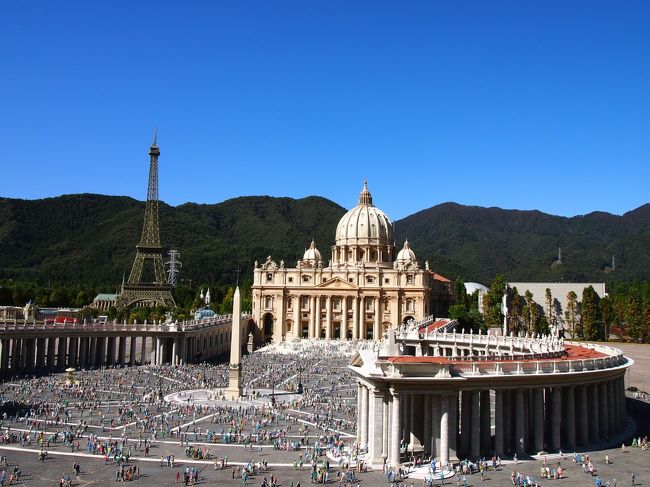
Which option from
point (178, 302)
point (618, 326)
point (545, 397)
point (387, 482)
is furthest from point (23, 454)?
point (178, 302)

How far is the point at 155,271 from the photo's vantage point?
16250 centimetres

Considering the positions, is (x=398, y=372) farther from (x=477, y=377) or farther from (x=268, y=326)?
(x=268, y=326)

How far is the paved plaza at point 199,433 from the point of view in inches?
1449

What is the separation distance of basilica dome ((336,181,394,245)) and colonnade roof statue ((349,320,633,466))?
326 ft

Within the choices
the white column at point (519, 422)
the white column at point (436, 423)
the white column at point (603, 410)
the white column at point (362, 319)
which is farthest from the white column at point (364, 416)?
the white column at point (362, 319)

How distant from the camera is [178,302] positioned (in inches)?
6427

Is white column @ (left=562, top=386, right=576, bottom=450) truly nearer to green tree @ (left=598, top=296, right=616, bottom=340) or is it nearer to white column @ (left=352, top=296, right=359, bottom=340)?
green tree @ (left=598, top=296, right=616, bottom=340)

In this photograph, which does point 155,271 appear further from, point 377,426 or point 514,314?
point 377,426

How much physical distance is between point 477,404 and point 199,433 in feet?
67.4

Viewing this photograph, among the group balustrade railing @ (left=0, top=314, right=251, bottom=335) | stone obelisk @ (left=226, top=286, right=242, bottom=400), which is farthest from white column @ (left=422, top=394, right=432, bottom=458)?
balustrade railing @ (left=0, top=314, right=251, bottom=335)

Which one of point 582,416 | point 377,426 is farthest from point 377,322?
point 377,426

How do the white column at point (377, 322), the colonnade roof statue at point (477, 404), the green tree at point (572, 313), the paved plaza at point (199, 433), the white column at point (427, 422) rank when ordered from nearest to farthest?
the colonnade roof statue at point (477, 404) → the paved plaza at point (199, 433) → the white column at point (427, 422) → the green tree at point (572, 313) → the white column at point (377, 322)

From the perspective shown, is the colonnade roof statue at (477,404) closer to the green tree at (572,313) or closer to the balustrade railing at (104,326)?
the balustrade railing at (104,326)

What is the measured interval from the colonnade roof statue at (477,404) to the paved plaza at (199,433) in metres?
1.52
